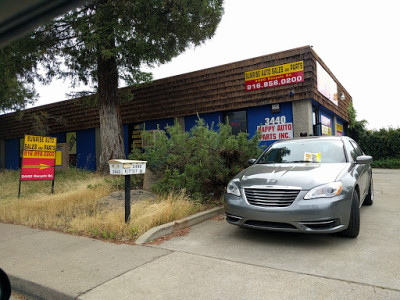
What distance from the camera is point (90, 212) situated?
21.3ft

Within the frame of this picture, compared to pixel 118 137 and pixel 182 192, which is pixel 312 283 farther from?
pixel 118 137

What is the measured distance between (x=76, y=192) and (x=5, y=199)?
2326 mm

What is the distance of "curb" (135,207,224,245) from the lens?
4684 millimetres

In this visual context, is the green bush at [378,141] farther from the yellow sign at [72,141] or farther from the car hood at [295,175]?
the yellow sign at [72,141]

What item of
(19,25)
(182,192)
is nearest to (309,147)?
(182,192)

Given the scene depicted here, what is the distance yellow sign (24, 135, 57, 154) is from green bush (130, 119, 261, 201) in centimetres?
356

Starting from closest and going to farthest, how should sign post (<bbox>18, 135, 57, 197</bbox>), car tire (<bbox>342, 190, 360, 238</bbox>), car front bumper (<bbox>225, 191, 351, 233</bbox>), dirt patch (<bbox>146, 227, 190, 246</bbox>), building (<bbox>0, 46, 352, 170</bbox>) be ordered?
car front bumper (<bbox>225, 191, 351, 233</bbox>) → car tire (<bbox>342, 190, 360, 238</bbox>) → dirt patch (<bbox>146, 227, 190, 246</bbox>) → sign post (<bbox>18, 135, 57, 197</bbox>) → building (<bbox>0, 46, 352, 170</bbox>)

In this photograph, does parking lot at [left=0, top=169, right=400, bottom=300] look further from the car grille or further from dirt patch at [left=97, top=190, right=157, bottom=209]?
dirt patch at [left=97, top=190, right=157, bottom=209]

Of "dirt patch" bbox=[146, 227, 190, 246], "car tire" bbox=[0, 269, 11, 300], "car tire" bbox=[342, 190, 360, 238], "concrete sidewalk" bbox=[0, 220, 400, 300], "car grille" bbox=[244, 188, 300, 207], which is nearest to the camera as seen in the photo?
"car tire" bbox=[0, 269, 11, 300]

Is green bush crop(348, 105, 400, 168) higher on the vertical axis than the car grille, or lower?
higher

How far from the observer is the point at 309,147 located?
5605mm

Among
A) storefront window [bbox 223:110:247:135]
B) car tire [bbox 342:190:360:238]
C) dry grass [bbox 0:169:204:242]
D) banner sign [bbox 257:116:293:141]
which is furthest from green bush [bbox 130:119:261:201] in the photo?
storefront window [bbox 223:110:247:135]

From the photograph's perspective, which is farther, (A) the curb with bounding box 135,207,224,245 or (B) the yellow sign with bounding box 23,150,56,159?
(B) the yellow sign with bounding box 23,150,56,159

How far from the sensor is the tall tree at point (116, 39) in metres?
9.62
